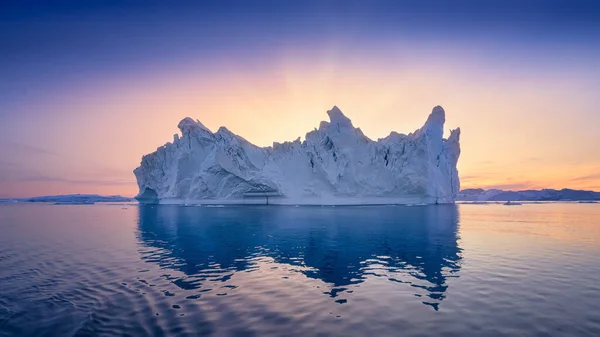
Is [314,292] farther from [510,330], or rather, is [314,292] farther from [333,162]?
[333,162]

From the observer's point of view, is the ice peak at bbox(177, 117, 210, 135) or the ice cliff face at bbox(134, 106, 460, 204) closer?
the ice cliff face at bbox(134, 106, 460, 204)

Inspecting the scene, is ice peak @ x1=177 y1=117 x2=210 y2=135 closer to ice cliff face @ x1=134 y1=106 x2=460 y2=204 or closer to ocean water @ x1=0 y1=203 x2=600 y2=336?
ice cliff face @ x1=134 y1=106 x2=460 y2=204

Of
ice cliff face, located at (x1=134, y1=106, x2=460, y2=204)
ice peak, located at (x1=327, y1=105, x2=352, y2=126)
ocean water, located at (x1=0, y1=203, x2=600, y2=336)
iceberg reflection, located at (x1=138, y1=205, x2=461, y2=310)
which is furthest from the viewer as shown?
ice peak, located at (x1=327, y1=105, x2=352, y2=126)

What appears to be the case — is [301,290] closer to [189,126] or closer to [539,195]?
[189,126]

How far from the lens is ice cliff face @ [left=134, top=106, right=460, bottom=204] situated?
55031 millimetres

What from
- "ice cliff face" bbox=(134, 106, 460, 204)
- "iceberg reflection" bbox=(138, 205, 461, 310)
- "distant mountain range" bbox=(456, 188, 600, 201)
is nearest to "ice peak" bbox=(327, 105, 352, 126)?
"ice cliff face" bbox=(134, 106, 460, 204)

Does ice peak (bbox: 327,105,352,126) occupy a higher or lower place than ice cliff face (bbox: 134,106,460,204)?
higher

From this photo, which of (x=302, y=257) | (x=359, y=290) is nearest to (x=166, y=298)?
(x=359, y=290)

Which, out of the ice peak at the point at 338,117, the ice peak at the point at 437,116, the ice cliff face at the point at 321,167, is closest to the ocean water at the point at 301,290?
the ice cliff face at the point at 321,167

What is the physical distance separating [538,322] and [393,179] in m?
50.1

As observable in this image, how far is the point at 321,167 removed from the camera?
55.4 metres

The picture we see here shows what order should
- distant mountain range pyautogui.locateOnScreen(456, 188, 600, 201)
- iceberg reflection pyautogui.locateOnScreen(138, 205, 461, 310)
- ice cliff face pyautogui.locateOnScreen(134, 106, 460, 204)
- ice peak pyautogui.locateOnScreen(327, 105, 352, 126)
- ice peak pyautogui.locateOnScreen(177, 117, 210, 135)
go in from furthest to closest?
distant mountain range pyautogui.locateOnScreen(456, 188, 600, 201) → ice peak pyautogui.locateOnScreen(177, 117, 210, 135) → ice peak pyautogui.locateOnScreen(327, 105, 352, 126) → ice cliff face pyautogui.locateOnScreen(134, 106, 460, 204) → iceberg reflection pyautogui.locateOnScreen(138, 205, 461, 310)

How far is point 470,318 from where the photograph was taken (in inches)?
275

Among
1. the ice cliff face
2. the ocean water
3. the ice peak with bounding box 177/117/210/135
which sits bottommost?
the ocean water
